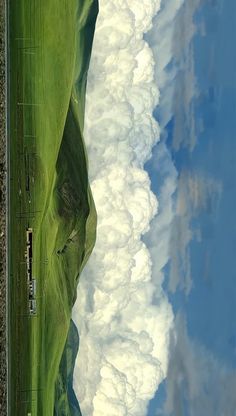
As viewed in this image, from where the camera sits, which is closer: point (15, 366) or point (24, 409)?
point (15, 366)

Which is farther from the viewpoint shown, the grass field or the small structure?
the small structure

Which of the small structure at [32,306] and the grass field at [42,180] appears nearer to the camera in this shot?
the grass field at [42,180]

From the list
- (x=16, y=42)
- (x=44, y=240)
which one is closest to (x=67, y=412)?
(x=44, y=240)

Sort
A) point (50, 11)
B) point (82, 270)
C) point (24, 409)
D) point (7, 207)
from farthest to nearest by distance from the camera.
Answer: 1. point (82, 270)
2. point (50, 11)
3. point (24, 409)
4. point (7, 207)

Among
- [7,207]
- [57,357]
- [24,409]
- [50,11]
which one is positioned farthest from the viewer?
[57,357]

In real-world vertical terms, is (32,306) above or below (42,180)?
below

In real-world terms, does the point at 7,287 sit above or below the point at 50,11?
below

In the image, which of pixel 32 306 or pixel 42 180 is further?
pixel 32 306

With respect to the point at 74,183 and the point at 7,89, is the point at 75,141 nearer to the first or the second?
the point at 74,183
